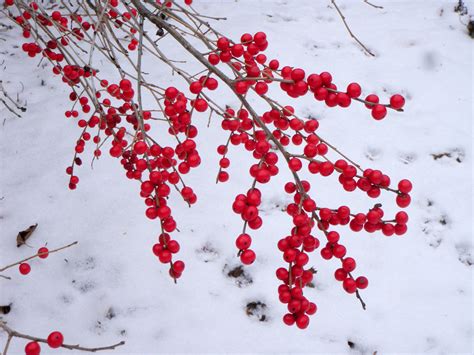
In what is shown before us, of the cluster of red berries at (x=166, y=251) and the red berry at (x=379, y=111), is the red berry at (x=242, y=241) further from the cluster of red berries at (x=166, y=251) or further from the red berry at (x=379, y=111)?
the red berry at (x=379, y=111)

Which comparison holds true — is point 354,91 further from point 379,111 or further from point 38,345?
point 38,345

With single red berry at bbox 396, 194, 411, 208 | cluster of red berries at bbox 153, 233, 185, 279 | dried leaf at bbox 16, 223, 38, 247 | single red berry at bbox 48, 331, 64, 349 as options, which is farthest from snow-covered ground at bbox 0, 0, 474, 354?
single red berry at bbox 396, 194, 411, 208

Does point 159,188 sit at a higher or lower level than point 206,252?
higher

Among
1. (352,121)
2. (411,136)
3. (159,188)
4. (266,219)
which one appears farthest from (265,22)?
(159,188)

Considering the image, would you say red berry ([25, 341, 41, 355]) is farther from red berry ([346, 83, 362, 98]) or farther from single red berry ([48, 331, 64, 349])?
red berry ([346, 83, 362, 98])

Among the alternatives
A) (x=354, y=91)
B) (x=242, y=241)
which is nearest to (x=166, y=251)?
(x=242, y=241)

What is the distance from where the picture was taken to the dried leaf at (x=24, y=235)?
1935mm

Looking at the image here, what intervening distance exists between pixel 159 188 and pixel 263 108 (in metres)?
1.81

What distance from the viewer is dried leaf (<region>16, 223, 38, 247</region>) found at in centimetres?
193

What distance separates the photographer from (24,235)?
1966 millimetres

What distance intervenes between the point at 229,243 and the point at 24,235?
99 cm

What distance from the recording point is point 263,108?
269 centimetres

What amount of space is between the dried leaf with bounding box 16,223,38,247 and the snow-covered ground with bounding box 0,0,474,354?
0.09 feet

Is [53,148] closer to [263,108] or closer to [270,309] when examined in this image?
[263,108]
